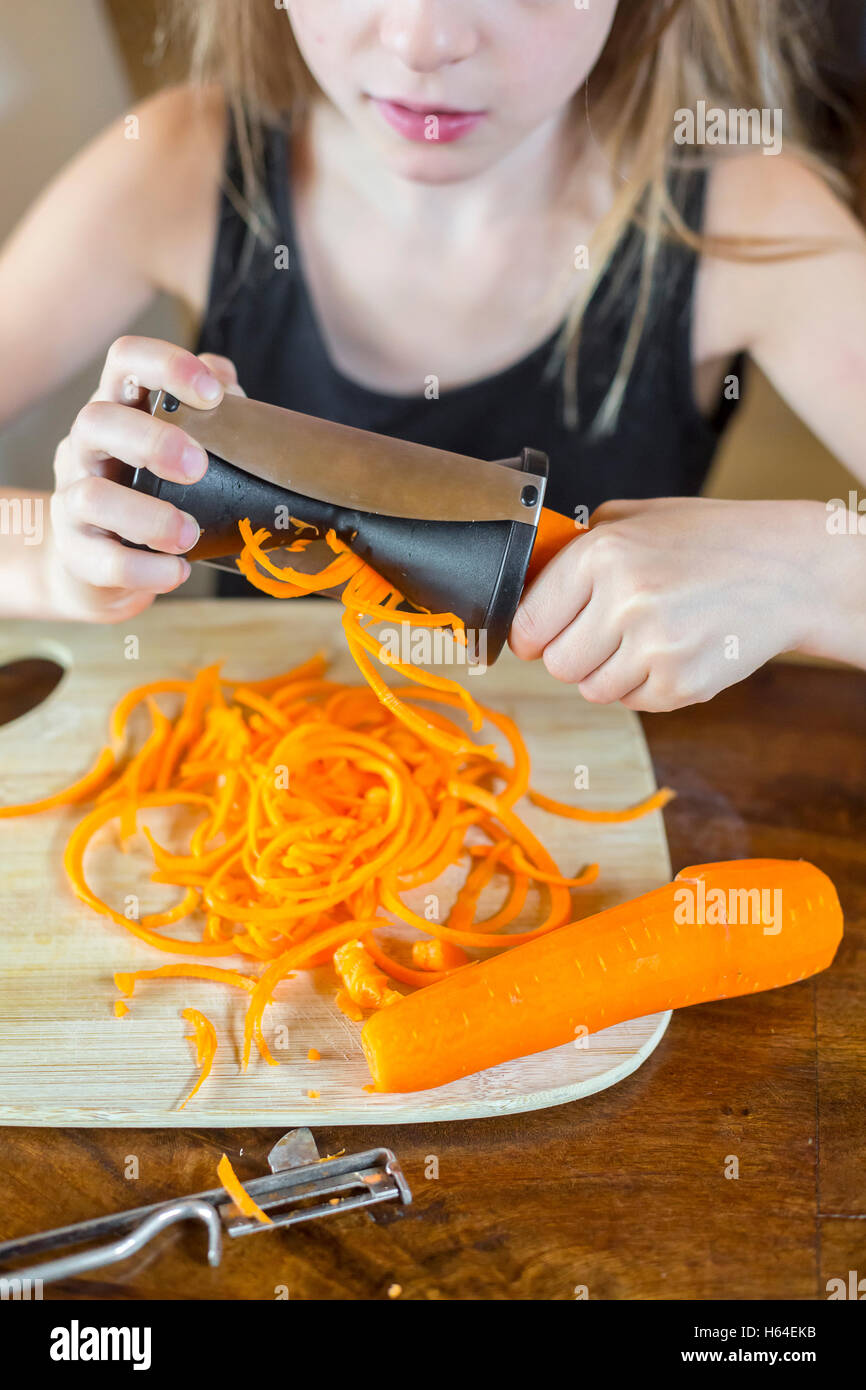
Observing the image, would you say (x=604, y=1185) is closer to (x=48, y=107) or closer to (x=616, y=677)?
(x=616, y=677)

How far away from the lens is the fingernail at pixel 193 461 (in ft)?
2.98

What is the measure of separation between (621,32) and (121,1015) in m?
1.24

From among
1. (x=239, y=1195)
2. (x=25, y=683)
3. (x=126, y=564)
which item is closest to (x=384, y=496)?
(x=126, y=564)

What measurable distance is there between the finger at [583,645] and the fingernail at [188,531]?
1.07 ft

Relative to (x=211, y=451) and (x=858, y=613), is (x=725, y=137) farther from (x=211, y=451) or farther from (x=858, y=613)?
(x=211, y=451)

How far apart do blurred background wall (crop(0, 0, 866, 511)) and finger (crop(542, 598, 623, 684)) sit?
4.01ft

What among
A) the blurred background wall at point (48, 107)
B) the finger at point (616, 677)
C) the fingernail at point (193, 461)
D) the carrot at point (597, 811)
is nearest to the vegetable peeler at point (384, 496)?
the fingernail at point (193, 461)

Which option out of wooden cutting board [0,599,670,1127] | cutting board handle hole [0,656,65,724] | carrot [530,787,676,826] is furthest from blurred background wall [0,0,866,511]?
carrot [530,787,676,826]

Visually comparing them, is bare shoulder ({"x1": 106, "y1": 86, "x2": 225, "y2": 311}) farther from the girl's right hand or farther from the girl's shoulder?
the girl's right hand

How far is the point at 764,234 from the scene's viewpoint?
58.2 inches

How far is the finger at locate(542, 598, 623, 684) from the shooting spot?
0.98 metres

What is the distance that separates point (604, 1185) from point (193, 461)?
665mm
